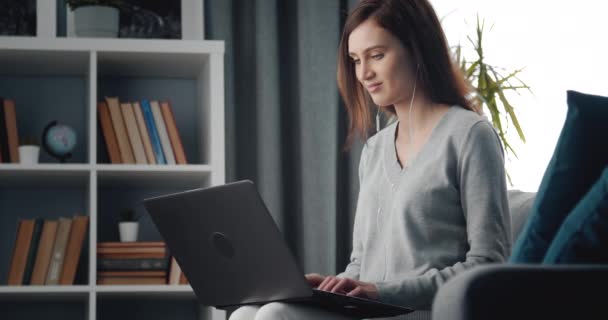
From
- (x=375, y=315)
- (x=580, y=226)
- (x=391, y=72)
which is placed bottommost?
(x=375, y=315)

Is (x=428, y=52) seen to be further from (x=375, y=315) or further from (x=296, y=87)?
(x=296, y=87)

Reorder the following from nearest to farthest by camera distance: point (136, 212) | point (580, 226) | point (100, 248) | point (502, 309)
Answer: point (502, 309) < point (580, 226) < point (100, 248) < point (136, 212)

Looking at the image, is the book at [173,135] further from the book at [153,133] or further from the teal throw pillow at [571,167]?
the teal throw pillow at [571,167]

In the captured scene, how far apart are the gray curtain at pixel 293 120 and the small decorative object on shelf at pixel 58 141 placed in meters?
0.55

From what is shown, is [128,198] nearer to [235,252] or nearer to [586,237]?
[235,252]

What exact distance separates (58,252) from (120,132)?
0.42 m

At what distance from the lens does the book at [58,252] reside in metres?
2.66

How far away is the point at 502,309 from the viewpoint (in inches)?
33.0

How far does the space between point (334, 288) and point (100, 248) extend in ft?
4.47

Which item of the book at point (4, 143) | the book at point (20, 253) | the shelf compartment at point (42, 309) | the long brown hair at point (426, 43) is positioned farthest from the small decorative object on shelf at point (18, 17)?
the long brown hair at point (426, 43)

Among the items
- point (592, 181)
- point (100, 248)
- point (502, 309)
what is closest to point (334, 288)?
point (592, 181)

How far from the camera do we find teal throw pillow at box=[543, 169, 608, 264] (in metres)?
1.00

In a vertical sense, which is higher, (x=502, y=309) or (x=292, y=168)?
(x=502, y=309)

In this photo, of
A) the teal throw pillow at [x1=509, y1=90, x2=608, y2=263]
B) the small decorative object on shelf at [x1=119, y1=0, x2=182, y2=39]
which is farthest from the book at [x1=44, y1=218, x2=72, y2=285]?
the teal throw pillow at [x1=509, y1=90, x2=608, y2=263]
